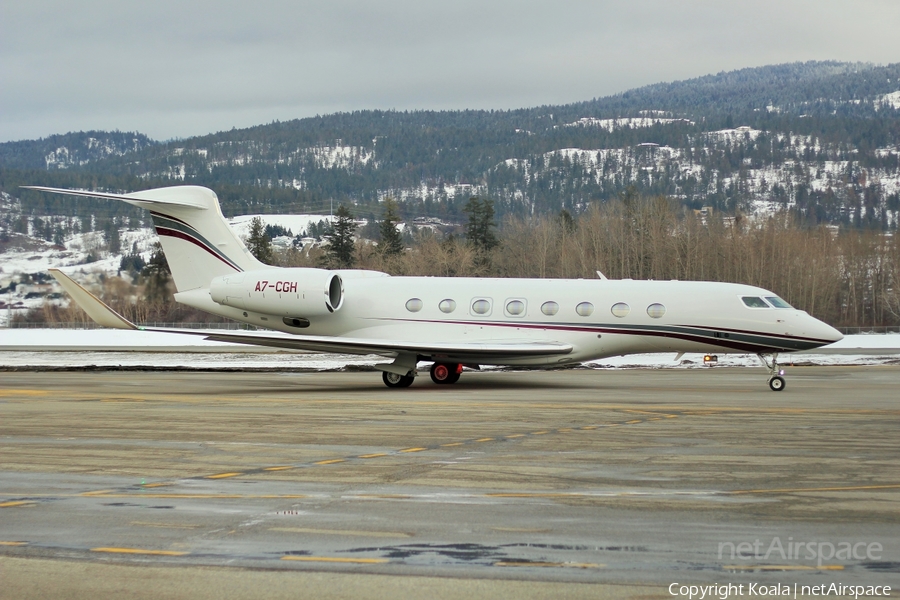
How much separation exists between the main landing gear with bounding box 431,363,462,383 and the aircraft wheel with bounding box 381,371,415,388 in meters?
1.25

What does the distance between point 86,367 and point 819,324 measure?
2288 cm

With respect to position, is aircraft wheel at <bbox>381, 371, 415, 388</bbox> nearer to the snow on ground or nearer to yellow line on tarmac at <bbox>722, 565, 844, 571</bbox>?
the snow on ground

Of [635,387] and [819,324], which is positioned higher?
[819,324]

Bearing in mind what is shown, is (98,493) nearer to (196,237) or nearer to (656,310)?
(656,310)

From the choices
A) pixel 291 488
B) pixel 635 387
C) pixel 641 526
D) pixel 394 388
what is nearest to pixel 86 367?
pixel 394 388

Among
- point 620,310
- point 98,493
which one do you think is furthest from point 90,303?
point 98,493

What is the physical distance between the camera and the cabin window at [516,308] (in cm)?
2486

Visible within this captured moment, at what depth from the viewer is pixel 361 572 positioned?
6.52m

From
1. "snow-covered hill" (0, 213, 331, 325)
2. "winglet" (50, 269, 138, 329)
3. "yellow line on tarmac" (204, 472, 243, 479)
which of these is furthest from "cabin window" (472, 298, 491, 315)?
"yellow line on tarmac" (204, 472, 243, 479)

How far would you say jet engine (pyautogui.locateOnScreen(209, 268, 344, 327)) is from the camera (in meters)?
25.4

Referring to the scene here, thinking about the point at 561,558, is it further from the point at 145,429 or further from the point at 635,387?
the point at 635,387

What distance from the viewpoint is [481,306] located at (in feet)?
→ 82.2

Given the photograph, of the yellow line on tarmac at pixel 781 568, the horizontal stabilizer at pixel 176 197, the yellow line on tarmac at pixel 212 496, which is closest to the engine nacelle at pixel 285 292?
the horizontal stabilizer at pixel 176 197

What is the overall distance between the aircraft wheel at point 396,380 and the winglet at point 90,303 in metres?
6.29
